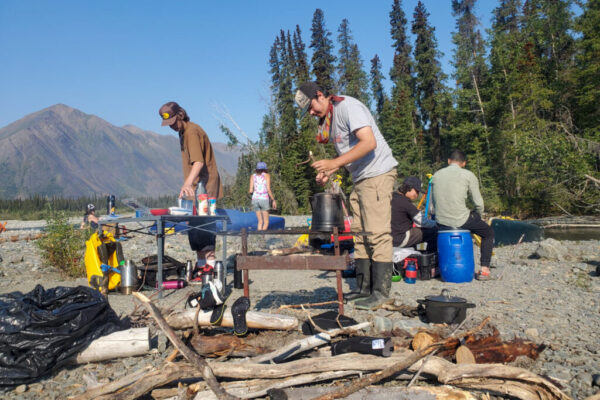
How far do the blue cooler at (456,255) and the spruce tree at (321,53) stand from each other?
43.7 metres

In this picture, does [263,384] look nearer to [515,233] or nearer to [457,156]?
[457,156]

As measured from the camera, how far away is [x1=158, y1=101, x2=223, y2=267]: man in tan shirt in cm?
502

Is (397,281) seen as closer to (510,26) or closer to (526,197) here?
(526,197)

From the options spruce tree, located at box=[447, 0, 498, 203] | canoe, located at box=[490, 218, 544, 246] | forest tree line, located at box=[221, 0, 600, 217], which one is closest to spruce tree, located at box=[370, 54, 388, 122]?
forest tree line, located at box=[221, 0, 600, 217]

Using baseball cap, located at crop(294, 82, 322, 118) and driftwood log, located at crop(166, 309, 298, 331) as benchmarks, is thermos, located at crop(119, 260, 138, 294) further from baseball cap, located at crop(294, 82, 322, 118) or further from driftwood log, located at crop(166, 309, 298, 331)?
baseball cap, located at crop(294, 82, 322, 118)

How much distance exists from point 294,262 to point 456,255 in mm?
2764

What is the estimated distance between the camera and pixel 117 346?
299cm

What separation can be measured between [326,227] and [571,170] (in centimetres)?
1888

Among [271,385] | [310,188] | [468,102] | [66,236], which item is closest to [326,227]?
[271,385]

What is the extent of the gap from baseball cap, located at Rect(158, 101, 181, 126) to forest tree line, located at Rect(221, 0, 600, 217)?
17772 mm

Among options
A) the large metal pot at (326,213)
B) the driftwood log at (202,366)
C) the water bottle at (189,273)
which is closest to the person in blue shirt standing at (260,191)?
the water bottle at (189,273)

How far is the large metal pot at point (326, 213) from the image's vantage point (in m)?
4.00

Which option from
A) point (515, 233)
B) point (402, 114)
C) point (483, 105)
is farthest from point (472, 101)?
point (515, 233)

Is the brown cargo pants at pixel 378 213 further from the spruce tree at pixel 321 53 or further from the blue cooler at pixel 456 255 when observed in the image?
the spruce tree at pixel 321 53
